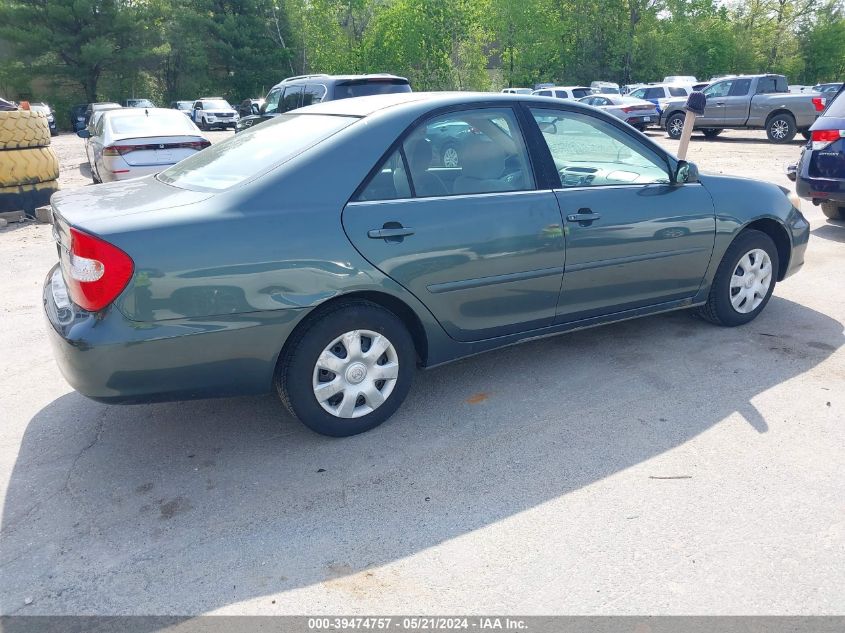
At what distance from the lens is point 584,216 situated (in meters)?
4.04

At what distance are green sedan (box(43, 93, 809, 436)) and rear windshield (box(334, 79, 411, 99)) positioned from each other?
704 cm

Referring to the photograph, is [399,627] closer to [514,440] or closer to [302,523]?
[302,523]

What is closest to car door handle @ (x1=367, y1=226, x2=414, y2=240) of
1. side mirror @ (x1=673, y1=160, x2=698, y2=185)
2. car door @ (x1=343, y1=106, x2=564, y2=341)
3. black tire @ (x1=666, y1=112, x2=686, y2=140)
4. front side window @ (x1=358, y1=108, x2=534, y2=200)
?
car door @ (x1=343, y1=106, x2=564, y2=341)

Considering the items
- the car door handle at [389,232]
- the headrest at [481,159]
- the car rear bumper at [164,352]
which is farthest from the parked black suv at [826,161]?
the car rear bumper at [164,352]

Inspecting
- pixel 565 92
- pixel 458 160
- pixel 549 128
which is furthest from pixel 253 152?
pixel 565 92

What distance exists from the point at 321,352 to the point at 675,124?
69.8 ft

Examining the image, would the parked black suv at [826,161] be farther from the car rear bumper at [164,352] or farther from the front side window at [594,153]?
the car rear bumper at [164,352]

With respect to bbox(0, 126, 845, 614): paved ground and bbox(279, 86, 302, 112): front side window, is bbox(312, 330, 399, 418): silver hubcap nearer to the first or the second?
bbox(0, 126, 845, 614): paved ground

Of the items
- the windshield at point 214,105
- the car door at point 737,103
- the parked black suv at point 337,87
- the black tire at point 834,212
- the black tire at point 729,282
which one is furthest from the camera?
the windshield at point 214,105

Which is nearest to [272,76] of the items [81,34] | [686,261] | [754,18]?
[81,34]

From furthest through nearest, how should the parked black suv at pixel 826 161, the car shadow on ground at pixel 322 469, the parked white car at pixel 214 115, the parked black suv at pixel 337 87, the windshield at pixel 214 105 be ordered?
the windshield at pixel 214 105
the parked white car at pixel 214 115
the parked black suv at pixel 337 87
the parked black suv at pixel 826 161
the car shadow on ground at pixel 322 469

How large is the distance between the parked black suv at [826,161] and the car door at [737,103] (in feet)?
43.6

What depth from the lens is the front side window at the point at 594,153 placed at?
4121mm

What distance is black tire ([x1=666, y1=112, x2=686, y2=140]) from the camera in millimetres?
21750
